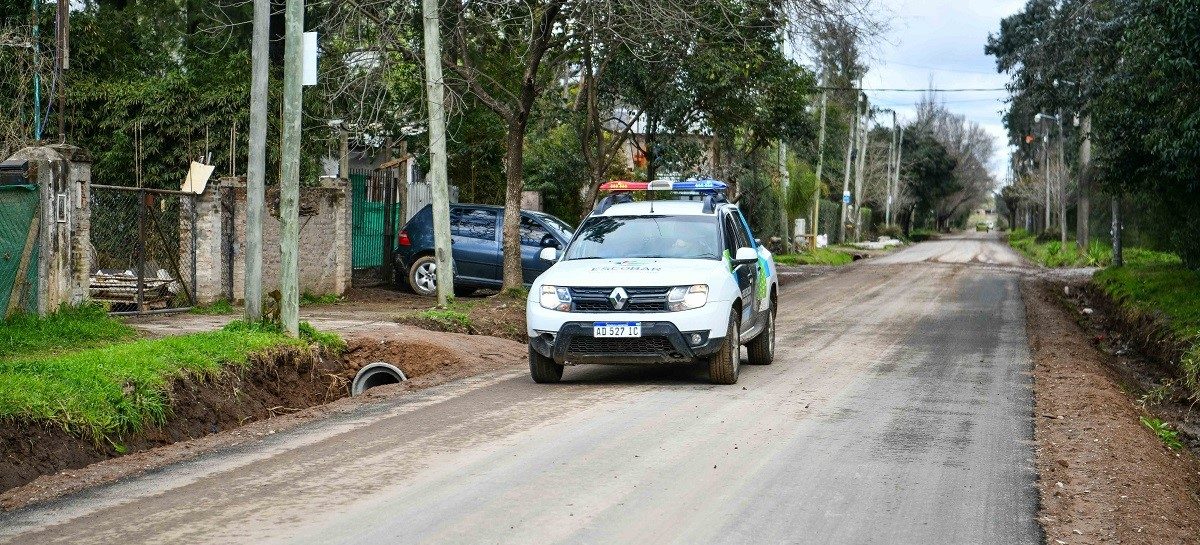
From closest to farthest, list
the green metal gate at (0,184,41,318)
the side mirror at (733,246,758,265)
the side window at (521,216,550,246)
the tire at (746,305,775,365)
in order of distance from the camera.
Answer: the side mirror at (733,246,758,265)
the tire at (746,305,775,365)
the green metal gate at (0,184,41,318)
the side window at (521,216,550,246)

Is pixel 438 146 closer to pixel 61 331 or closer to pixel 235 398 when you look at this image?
pixel 61 331

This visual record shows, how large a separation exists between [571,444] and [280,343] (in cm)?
532

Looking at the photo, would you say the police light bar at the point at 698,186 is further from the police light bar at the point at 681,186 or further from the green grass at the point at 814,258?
the green grass at the point at 814,258

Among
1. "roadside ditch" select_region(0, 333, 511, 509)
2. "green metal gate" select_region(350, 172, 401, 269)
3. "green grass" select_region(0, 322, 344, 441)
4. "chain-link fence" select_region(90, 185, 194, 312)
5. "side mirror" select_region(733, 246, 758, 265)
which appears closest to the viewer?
"roadside ditch" select_region(0, 333, 511, 509)

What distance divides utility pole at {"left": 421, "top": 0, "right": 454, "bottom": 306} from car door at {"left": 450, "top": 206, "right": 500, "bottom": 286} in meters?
4.37

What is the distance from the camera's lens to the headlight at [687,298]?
11312mm

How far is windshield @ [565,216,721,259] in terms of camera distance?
1247cm

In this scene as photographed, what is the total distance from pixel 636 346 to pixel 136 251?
9.66 metres

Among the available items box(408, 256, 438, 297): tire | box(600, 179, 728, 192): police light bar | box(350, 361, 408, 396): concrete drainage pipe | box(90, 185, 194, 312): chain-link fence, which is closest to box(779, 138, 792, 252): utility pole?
box(408, 256, 438, 297): tire

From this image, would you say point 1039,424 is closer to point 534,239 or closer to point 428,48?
point 428,48

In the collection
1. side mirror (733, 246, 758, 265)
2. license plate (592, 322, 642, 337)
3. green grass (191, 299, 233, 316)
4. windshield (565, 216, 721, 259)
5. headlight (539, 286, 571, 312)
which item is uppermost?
windshield (565, 216, 721, 259)

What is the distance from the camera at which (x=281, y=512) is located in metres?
6.50

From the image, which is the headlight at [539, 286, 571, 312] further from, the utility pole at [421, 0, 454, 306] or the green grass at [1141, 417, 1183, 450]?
the utility pole at [421, 0, 454, 306]

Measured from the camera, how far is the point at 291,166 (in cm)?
1319
